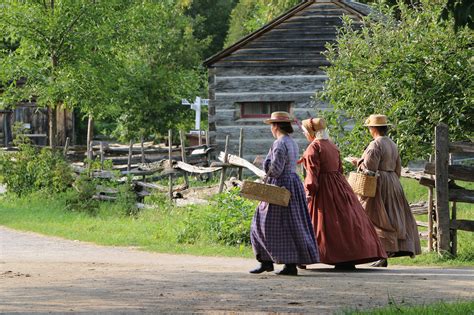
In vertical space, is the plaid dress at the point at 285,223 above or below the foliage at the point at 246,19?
below

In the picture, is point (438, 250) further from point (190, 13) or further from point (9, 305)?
point (190, 13)

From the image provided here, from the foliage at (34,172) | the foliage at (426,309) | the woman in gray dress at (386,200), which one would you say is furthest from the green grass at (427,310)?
the foliage at (34,172)

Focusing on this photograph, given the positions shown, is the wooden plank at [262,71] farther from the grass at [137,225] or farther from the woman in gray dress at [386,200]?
the woman in gray dress at [386,200]

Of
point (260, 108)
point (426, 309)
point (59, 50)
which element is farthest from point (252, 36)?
point (426, 309)

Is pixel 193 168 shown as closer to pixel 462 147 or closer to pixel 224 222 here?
pixel 224 222

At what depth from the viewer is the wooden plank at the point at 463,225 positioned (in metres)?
13.4

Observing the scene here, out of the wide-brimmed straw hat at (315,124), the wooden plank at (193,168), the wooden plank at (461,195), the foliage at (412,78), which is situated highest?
the foliage at (412,78)

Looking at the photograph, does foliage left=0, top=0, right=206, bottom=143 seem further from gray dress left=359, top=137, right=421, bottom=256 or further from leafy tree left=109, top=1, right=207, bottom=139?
gray dress left=359, top=137, right=421, bottom=256

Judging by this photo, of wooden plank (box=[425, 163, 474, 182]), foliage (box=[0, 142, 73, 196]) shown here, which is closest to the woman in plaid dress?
wooden plank (box=[425, 163, 474, 182])

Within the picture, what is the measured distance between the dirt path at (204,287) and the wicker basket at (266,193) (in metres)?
0.79

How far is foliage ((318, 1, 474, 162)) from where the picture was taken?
47.9 feet

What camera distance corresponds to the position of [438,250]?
1359 centimetres

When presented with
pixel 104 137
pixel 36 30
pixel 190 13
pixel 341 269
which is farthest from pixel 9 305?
pixel 190 13

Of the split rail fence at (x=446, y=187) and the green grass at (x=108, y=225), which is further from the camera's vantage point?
the green grass at (x=108, y=225)
